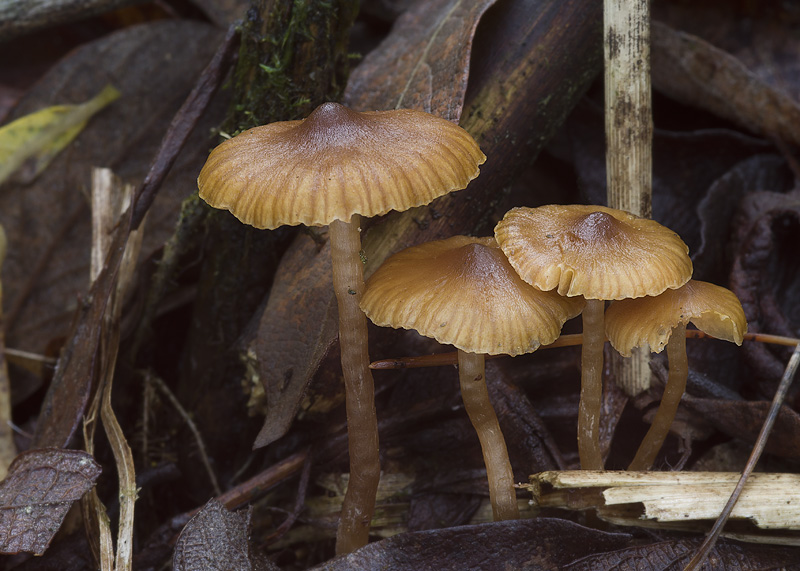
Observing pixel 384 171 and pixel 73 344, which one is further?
pixel 73 344

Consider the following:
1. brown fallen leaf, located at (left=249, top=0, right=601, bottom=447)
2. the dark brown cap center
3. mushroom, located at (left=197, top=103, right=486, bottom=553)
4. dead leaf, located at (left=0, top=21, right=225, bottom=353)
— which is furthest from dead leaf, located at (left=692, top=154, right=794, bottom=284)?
dead leaf, located at (left=0, top=21, right=225, bottom=353)

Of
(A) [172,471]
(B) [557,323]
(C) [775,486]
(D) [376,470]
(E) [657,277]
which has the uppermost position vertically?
(E) [657,277]

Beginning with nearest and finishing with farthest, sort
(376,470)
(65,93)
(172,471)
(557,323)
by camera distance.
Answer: (557,323)
(376,470)
(172,471)
(65,93)

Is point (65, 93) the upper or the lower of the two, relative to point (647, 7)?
lower

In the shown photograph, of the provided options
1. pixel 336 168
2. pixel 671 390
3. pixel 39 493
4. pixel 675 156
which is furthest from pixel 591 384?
pixel 39 493

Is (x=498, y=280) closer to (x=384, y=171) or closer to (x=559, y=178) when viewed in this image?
(x=384, y=171)

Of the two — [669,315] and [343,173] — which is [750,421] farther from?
[343,173]

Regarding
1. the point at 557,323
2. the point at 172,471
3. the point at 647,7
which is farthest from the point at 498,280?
the point at 172,471

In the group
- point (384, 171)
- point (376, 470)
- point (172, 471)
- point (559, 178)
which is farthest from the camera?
point (559, 178)
